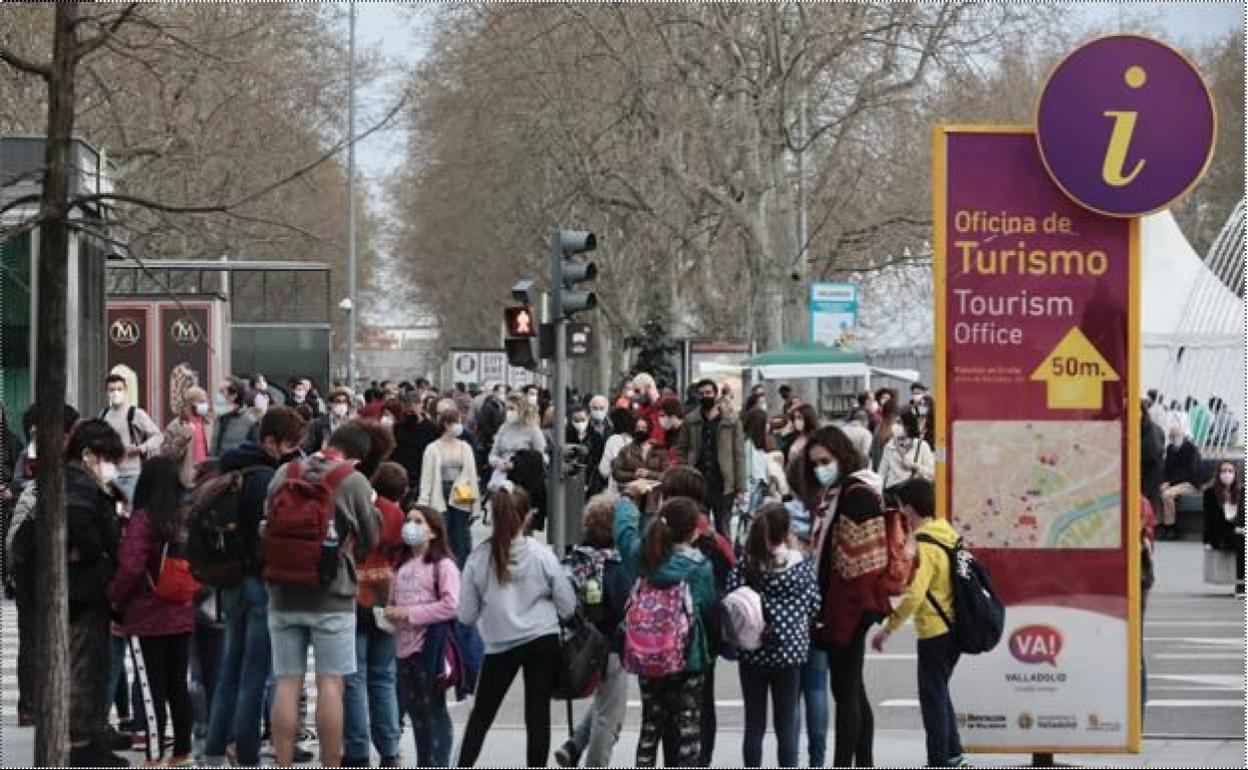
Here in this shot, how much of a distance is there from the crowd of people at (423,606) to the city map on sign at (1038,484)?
0.67 ft

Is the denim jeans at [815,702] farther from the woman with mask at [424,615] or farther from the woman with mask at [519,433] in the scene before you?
the woman with mask at [519,433]

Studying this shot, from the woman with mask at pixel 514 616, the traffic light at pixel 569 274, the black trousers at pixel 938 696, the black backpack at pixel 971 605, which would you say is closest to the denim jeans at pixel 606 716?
the woman with mask at pixel 514 616

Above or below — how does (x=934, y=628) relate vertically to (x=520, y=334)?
below

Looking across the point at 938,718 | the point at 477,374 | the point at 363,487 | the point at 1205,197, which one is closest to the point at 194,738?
the point at 363,487

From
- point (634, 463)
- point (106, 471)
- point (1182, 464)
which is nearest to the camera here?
point (106, 471)

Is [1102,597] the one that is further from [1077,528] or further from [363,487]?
[363,487]

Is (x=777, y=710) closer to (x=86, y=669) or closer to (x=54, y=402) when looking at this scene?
(x=86, y=669)

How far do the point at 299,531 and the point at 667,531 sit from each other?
1518mm

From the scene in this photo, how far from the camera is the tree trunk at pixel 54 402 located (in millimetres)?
9391

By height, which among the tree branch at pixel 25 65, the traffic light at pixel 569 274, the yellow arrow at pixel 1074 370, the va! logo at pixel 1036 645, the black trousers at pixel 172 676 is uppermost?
the tree branch at pixel 25 65

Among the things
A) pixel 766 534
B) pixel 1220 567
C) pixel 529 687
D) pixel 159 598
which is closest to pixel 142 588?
pixel 159 598

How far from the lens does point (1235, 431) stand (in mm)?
38188

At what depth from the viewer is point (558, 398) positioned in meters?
21.8

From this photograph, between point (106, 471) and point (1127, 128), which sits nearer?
point (1127, 128)
